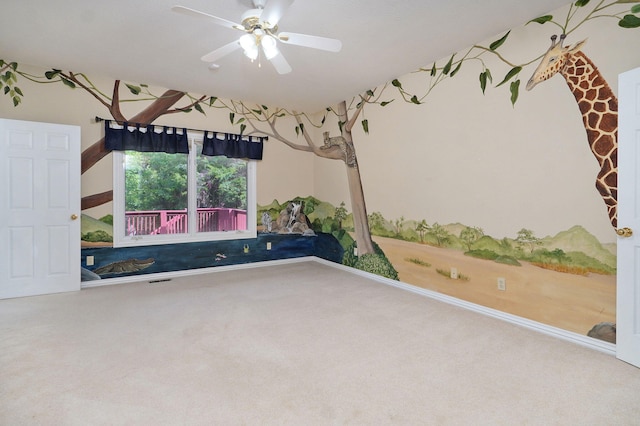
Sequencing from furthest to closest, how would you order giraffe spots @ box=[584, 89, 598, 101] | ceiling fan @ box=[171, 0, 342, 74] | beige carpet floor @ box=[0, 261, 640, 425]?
giraffe spots @ box=[584, 89, 598, 101] < ceiling fan @ box=[171, 0, 342, 74] < beige carpet floor @ box=[0, 261, 640, 425]

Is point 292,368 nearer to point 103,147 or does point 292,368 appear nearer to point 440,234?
point 440,234

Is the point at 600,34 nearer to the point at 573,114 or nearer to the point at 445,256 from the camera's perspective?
the point at 573,114

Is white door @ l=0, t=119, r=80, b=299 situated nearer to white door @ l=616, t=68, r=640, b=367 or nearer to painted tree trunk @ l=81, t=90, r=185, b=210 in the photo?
painted tree trunk @ l=81, t=90, r=185, b=210

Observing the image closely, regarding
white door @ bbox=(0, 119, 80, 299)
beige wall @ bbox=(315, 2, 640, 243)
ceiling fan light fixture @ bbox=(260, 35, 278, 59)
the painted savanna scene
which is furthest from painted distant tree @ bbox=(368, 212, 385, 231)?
white door @ bbox=(0, 119, 80, 299)

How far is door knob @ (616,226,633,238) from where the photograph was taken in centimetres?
218

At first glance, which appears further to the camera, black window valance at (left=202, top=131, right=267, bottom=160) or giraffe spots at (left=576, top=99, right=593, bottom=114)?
black window valance at (left=202, top=131, right=267, bottom=160)

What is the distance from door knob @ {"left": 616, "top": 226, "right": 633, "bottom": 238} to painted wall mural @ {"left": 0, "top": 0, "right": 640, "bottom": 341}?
0.22m

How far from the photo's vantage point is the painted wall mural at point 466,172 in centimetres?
253

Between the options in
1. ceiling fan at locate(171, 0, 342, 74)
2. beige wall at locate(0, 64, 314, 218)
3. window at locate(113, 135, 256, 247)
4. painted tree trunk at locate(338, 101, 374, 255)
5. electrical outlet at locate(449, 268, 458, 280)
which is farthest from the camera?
painted tree trunk at locate(338, 101, 374, 255)

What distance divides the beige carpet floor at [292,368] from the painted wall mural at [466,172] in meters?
0.53

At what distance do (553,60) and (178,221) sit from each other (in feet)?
15.6

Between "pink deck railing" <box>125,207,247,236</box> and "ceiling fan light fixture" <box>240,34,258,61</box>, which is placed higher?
"ceiling fan light fixture" <box>240,34,258,61</box>

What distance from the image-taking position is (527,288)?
2934mm

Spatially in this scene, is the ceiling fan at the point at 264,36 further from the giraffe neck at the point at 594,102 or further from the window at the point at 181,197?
the window at the point at 181,197
